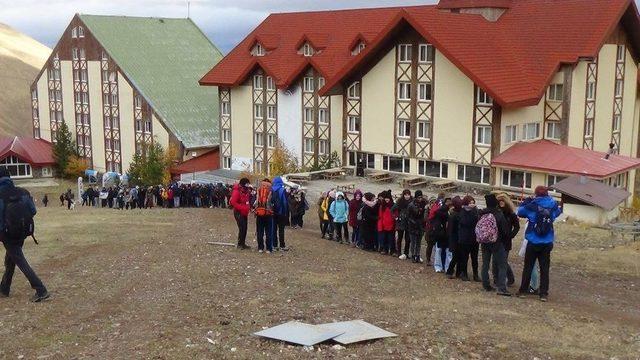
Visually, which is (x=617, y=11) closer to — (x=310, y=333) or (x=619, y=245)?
(x=619, y=245)

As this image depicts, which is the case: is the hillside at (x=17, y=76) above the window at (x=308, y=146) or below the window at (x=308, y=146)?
above

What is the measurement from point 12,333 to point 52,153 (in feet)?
213

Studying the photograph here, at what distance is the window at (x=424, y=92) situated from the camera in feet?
138

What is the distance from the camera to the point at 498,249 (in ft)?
45.6

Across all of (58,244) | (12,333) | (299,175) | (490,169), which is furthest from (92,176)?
(12,333)

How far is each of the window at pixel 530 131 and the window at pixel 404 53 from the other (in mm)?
7766

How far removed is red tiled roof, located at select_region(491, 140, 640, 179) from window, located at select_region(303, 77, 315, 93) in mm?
15570

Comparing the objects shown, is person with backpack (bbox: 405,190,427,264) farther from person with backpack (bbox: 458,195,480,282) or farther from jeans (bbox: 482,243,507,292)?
jeans (bbox: 482,243,507,292)

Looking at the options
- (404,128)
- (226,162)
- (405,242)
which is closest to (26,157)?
(226,162)

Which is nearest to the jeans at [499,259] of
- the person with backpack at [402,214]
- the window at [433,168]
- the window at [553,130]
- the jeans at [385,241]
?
the person with backpack at [402,214]

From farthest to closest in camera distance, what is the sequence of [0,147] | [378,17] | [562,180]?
[0,147] → [378,17] → [562,180]

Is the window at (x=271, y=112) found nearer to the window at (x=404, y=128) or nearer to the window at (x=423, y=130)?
the window at (x=404, y=128)

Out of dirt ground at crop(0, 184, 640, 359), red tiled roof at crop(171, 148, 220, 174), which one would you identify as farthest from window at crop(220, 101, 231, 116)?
dirt ground at crop(0, 184, 640, 359)

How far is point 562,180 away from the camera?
3616cm
